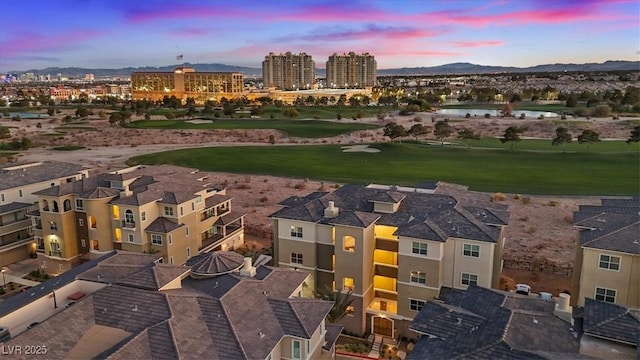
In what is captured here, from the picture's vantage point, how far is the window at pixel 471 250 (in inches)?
1125

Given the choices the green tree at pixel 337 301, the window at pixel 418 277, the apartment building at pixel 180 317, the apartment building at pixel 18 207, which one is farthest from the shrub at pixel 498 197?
the apartment building at pixel 18 207

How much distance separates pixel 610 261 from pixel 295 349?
1806 centimetres

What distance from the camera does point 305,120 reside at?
142m

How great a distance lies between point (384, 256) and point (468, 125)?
100680 millimetres

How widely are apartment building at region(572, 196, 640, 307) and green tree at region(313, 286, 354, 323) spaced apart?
13252mm

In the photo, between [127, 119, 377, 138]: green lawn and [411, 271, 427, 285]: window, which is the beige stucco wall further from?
[127, 119, 377, 138]: green lawn

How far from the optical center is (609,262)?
1028 inches

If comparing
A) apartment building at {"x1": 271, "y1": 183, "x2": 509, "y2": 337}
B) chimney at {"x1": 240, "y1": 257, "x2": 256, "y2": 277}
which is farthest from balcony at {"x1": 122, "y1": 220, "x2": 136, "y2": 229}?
chimney at {"x1": 240, "y1": 257, "x2": 256, "y2": 277}

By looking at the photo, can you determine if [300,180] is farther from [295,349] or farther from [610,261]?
[295,349]

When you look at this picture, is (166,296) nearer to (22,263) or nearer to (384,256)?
(384,256)

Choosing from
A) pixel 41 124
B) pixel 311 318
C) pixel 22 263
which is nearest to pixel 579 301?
pixel 311 318

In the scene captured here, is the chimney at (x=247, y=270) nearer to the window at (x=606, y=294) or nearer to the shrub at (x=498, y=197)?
the window at (x=606, y=294)

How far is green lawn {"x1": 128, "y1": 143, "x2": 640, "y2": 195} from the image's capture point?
6334cm

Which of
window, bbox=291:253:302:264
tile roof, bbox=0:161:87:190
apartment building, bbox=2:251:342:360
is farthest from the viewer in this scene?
tile roof, bbox=0:161:87:190
